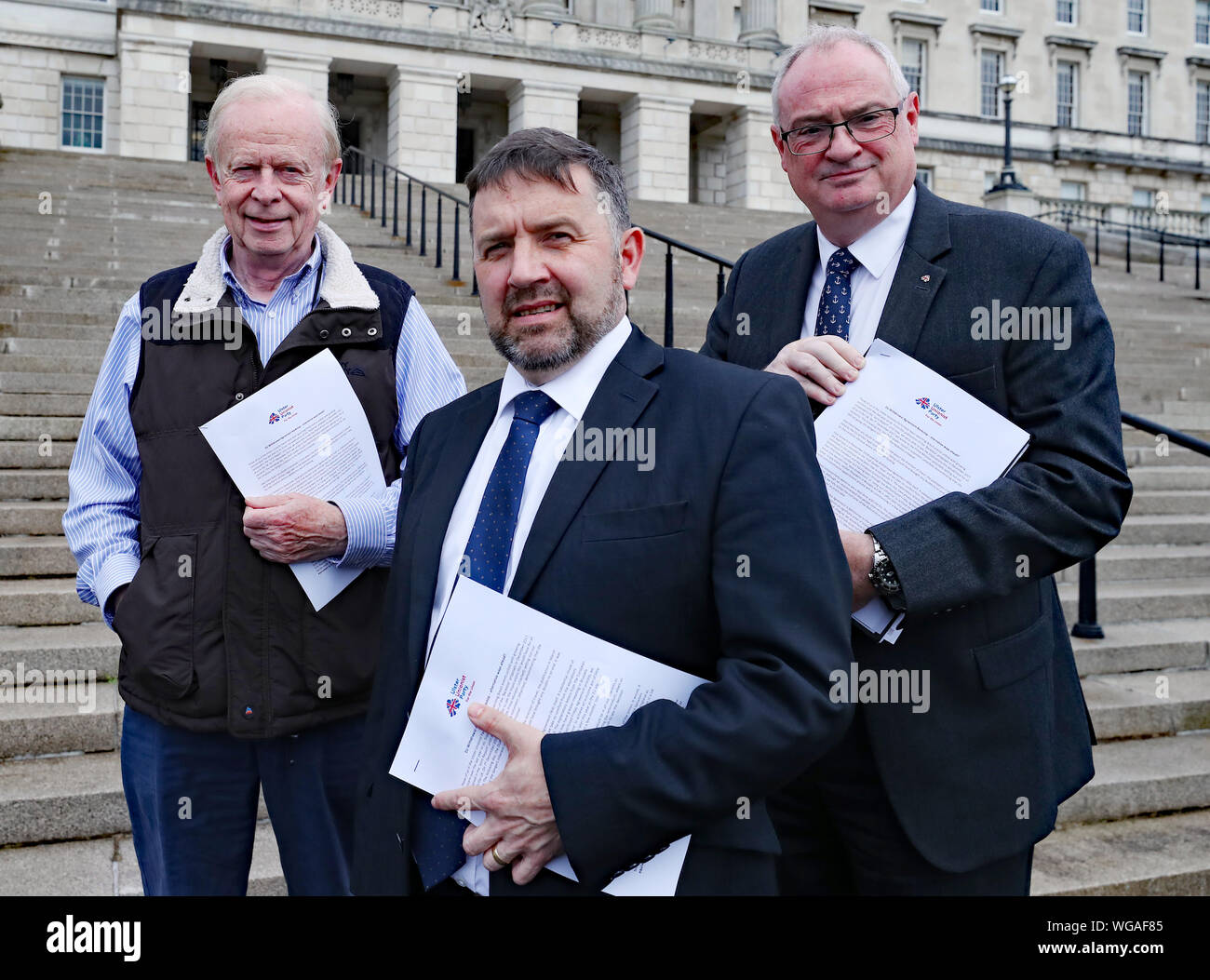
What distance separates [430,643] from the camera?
6.20 feet

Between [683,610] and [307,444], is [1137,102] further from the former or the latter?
[683,610]

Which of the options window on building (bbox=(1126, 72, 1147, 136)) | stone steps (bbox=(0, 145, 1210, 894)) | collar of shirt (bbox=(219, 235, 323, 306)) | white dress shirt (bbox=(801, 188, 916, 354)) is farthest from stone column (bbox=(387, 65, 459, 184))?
window on building (bbox=(1126, 72, 1147, 136))

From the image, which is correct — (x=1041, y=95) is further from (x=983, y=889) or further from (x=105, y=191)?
(x=983, y=889)

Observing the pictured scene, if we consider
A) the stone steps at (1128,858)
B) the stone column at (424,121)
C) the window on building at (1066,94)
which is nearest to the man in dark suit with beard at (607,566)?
the stone steps at (1128,858)

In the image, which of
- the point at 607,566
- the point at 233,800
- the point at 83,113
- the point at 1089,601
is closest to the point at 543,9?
the point at 83,113

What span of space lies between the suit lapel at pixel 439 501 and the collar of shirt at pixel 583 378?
16cm

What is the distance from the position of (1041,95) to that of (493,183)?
156ft

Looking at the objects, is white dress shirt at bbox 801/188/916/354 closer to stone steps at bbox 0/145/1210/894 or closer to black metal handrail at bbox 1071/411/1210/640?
stone steps at bbox 0/145/1210/894

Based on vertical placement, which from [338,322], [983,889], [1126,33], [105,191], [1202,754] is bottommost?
[1202,754]

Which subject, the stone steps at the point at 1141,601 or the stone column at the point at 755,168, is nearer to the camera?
the stone steps at the point at 1141,601

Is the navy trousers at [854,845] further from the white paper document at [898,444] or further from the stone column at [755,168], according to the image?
the stone column at [755,168]

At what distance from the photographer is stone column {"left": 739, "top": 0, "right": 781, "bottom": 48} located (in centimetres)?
3578

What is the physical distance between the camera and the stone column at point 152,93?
90.7 ft
